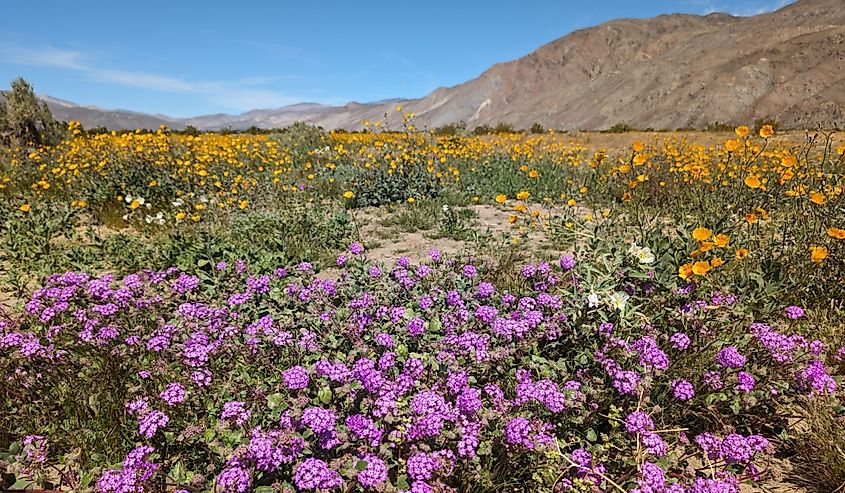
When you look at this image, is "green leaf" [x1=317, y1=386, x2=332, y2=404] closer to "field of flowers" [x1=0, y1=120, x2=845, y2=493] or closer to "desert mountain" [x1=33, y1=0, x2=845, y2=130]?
"field of flowers" [x1=0, y1=120, x2=845, y2=493]

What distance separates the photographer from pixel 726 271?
4129 mm

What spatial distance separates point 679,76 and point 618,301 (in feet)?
292

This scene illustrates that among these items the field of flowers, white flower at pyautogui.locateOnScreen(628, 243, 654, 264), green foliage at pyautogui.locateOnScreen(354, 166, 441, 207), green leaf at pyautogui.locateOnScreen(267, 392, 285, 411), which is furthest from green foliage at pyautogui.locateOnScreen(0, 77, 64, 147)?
white flower at pyautogui.locateOnScreen(628, 243, 654, 264)

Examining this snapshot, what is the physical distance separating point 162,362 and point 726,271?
4.57m

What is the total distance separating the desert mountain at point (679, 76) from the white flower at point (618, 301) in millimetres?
50135

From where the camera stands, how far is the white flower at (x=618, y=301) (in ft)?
9.32

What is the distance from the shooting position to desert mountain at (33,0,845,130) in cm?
5891

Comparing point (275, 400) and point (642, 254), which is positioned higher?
point (642, 254)

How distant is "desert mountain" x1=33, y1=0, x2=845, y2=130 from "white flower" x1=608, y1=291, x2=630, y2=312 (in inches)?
1974

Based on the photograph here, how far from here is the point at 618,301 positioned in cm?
286

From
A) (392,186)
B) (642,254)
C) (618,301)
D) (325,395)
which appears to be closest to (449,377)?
(325,395)

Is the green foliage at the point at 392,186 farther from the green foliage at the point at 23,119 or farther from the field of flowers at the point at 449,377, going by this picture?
the green foliage at the point at 23,119

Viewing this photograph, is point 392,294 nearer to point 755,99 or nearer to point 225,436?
point 225,436

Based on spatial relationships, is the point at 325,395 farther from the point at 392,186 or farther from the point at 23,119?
the point at 23,119
